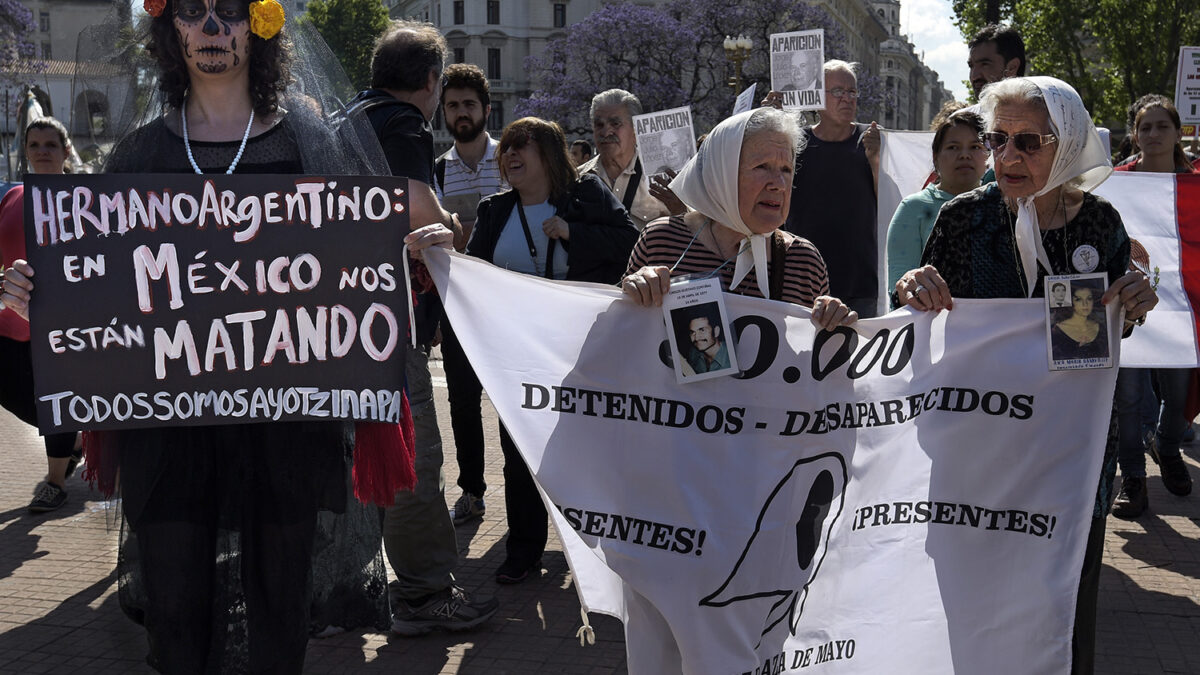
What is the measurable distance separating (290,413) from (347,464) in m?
0.29

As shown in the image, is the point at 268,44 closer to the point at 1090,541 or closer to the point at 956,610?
the point at 956,610

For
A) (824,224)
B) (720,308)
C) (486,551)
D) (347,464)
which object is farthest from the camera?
(824,224)

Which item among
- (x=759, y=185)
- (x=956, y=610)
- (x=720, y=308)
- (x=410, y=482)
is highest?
(x=759, y=185)

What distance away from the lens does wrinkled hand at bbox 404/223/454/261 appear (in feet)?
10.9

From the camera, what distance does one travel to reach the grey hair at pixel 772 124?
10.7ft

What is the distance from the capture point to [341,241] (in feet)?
10.7

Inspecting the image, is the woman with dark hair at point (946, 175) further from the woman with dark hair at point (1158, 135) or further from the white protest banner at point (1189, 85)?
the white protest banner at point (1189, 85)

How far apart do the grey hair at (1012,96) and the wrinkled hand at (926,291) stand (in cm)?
45

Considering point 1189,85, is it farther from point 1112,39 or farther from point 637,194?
point 1112,39

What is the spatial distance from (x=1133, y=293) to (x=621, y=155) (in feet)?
12.6

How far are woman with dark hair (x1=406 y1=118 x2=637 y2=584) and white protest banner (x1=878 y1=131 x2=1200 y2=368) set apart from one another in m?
1.30

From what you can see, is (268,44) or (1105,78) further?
(1105,78)

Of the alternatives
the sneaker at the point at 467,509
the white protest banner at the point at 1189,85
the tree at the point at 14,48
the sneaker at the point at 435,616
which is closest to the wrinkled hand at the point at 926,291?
the sneaker at the point at 435,616

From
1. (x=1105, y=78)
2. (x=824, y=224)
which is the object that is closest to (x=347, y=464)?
(x=824, y=224)
